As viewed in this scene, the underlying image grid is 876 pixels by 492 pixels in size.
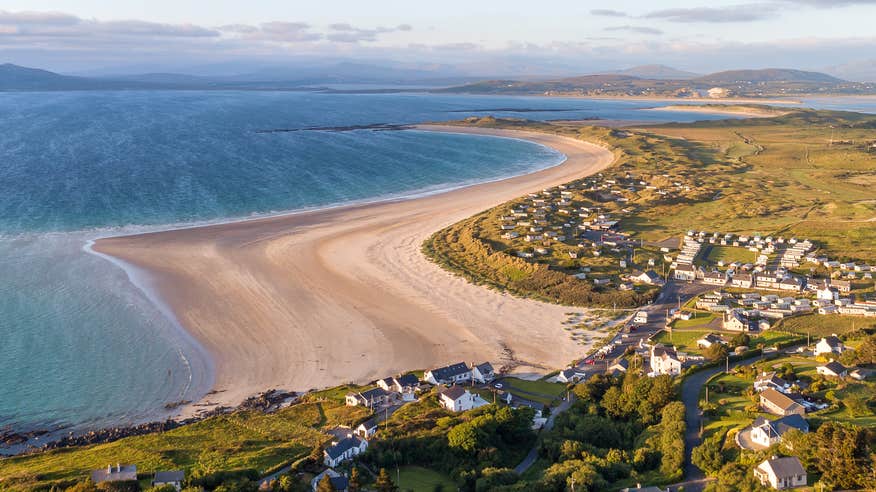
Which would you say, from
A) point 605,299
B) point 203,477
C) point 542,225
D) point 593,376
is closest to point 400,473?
point 203,477

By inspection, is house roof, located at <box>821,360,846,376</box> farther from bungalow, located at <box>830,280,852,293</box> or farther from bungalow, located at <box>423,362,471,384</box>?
bungalow, located at <box>830,280,852,293</box>

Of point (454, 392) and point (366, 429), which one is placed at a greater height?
point (454, 392)

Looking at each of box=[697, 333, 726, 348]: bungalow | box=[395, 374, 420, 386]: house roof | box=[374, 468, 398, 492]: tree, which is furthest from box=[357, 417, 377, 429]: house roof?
box=[697, 333, 726, 348]: bungalow

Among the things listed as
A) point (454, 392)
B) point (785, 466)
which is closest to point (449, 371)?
point (454, 392)

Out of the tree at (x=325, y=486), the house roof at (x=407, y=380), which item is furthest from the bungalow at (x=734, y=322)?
→ the tree at (x=325, y=486)

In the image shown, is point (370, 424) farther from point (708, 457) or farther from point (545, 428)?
point (708, 457)

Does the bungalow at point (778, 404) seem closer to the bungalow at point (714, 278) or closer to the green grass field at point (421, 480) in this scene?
the green grass field at point (421, 480)
